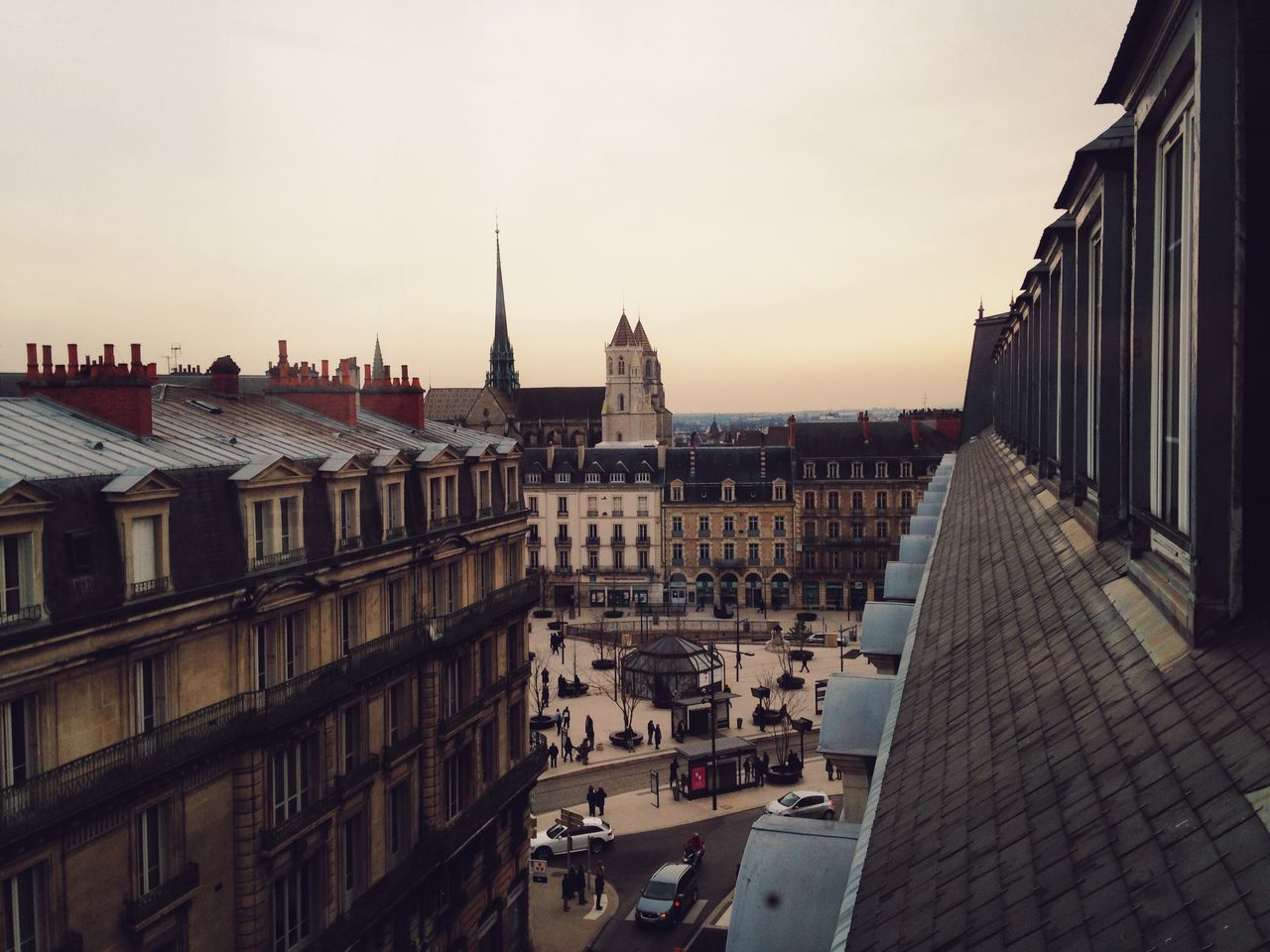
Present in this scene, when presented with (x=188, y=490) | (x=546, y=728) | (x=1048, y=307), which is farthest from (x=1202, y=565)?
(x=546, y=728)

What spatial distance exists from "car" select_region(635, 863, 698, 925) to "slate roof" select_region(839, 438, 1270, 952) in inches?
874

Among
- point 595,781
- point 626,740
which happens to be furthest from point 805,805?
point 626,740

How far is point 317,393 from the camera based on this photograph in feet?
89.1

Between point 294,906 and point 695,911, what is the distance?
13362 mm

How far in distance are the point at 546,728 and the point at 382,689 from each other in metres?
26.6

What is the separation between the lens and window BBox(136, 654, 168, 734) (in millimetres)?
14961

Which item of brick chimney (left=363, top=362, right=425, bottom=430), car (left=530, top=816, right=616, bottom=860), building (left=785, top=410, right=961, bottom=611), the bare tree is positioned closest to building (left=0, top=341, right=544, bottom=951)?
brick chimney (left=363, top=362, right=425, bottom=430)

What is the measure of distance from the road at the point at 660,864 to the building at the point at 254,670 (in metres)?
2.90

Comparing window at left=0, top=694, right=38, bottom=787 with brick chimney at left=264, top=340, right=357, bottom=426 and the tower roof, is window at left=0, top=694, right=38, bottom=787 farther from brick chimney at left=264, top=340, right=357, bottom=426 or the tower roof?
the tower roof

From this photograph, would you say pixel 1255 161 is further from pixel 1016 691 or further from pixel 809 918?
pixel 809 918

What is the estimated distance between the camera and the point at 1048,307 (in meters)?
12.9

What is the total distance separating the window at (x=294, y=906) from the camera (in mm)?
17953

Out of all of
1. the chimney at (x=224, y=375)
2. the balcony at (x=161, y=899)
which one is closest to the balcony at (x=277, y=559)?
the balcony at (x=161, y=899)

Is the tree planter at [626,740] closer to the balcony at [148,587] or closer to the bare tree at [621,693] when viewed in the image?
the bare tree at [621,693]
